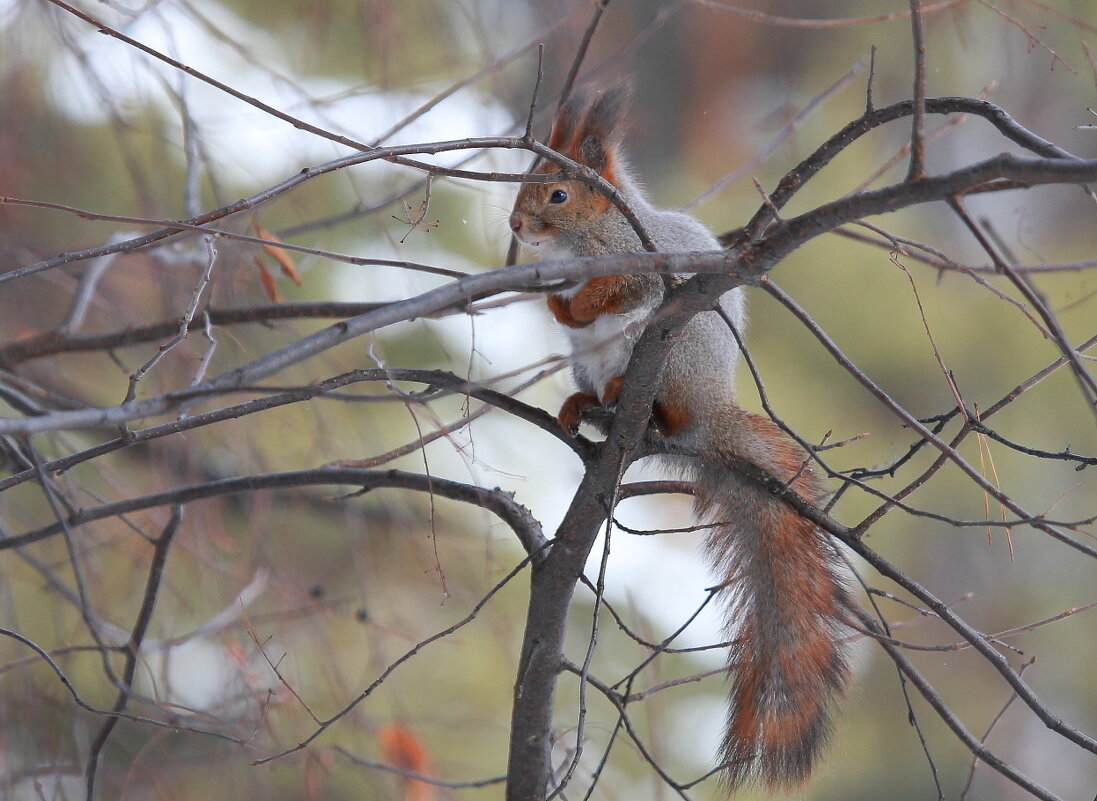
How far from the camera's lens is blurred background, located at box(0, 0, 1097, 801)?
1636 mm

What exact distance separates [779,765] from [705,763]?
1880 mm

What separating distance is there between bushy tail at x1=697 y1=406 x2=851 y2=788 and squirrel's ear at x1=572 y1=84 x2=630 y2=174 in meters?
0.47

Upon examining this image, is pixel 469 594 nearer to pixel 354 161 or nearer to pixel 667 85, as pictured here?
pixel 354 161

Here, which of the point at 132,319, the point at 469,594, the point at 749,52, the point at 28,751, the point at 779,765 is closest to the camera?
the point at 779,765

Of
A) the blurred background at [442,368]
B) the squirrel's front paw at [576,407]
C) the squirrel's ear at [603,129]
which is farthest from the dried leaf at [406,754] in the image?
the squirrel's ear at [603,129]

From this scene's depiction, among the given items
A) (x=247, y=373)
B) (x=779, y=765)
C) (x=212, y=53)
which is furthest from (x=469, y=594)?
(x=247, y=373)

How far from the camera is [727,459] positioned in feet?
5.14

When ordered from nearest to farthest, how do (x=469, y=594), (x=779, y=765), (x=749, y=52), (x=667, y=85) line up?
(x=779, y=765) < (x=469, y=594) < (x=749, y=52) < (x=667, y=85)

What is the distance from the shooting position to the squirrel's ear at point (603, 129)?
1.57 m

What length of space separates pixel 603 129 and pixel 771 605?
788mm

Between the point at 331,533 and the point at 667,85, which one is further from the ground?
the point at 667,85

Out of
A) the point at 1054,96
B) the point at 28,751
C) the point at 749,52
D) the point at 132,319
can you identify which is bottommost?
the point at 28,751

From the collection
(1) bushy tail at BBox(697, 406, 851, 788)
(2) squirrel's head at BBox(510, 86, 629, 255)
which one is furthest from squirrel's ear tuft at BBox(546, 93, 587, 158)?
(1) bushy tail at BBox(697, 406, 851, 788)

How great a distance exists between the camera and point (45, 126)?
213 cm
